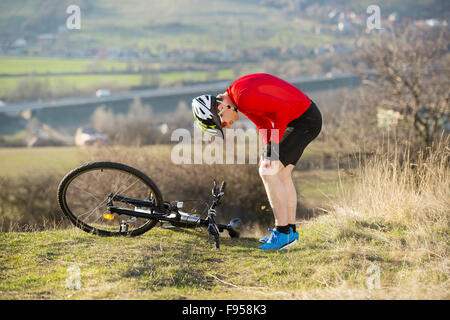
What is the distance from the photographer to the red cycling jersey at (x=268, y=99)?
391 cm

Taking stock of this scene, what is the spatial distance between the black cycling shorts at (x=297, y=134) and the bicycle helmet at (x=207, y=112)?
655 mm

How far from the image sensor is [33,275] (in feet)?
12.0

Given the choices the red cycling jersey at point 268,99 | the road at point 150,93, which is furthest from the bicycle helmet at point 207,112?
the road at point 150,93

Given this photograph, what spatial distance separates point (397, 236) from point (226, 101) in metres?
2.27

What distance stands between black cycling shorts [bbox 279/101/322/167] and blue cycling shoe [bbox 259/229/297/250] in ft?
2.40

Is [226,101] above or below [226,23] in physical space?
below

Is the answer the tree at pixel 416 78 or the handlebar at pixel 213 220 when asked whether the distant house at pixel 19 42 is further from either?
the handlebar at pixel 213 220

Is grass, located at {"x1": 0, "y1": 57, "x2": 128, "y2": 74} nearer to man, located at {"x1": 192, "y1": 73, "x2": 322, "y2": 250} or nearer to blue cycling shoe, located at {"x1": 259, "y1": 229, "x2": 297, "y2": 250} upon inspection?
man, located at {"x1": 192, "y1": 73, "x2": 322, "y2": 250}

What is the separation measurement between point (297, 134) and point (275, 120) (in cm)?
32

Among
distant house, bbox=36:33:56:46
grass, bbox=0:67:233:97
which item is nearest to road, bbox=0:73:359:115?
grass, bbox=0:67:233:97

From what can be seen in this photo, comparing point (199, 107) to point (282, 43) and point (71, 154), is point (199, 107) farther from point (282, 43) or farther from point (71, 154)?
point (282, 43)

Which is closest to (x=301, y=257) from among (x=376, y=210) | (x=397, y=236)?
(x=397, y=236)

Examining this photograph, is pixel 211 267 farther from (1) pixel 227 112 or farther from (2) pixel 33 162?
(2) pixel 33 162
